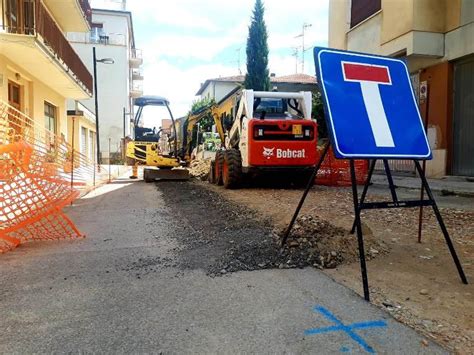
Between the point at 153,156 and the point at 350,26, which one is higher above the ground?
the point at 350,26

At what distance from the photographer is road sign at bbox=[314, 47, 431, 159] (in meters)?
3.77

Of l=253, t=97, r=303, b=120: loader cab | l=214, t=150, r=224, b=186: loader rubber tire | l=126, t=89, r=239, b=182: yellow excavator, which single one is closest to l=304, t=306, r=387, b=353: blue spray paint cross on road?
l=253, t=97, r=303, b=120: loader cab

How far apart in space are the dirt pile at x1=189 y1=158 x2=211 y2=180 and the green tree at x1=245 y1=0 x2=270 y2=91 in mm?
14908

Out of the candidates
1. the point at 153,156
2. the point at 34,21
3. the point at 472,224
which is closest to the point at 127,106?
the point at 153,156

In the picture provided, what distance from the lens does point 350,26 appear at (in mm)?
19172

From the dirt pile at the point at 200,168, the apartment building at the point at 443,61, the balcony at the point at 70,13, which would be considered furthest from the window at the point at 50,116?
the apartment building at the point at 443,61

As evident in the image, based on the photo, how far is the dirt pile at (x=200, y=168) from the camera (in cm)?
1769

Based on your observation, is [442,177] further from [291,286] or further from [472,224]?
[291,286]

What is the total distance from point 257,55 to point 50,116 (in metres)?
19.2

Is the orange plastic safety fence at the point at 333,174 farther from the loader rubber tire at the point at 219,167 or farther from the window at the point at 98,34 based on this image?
the window at the point at 98,34

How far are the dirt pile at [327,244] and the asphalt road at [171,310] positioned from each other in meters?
0.35

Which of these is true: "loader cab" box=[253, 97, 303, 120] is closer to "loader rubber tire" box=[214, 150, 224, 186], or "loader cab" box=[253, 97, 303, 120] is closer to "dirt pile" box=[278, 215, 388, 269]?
"loader rubber tire" box=[214, 150, 224, 186]

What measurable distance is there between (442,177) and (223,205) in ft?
28.4

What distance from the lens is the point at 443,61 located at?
14078 mm
